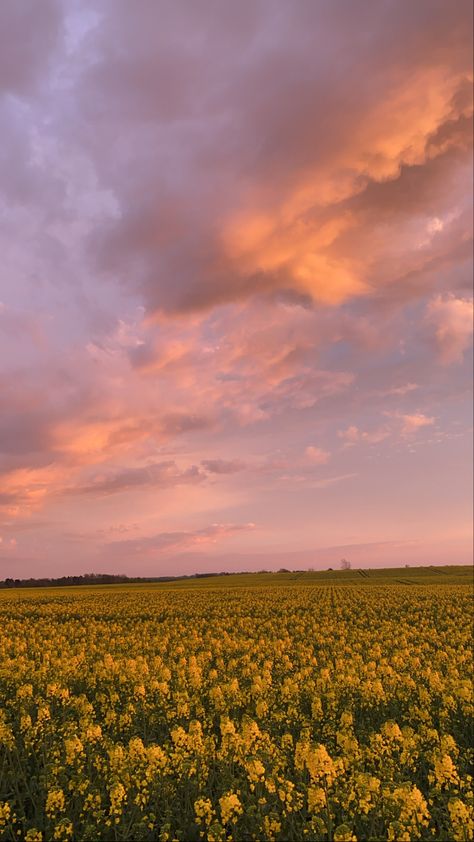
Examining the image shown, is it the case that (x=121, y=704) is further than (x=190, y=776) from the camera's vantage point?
Yes

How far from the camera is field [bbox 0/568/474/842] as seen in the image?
660 centimetres

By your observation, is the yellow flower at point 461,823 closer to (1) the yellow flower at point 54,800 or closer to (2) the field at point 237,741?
(2) the field at point 237,741

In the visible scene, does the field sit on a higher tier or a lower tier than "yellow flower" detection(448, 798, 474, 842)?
lower

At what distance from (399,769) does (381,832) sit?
5.49 ft

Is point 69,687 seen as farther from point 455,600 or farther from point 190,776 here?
point 455,600

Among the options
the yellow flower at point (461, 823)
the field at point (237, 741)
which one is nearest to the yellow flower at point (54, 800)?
the field at point (237, 741)

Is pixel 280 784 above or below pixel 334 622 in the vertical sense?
above

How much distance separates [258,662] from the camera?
16.1 m

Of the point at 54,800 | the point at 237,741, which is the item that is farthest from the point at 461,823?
the point at 54,800

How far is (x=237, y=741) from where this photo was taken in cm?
790

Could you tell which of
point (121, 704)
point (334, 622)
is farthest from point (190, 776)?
point (334, 622)

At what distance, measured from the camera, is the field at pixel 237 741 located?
660cm

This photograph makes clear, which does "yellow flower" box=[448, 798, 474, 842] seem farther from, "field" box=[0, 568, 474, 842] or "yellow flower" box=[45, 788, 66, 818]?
"yellow flower" box=[45, 788, 66, 818]

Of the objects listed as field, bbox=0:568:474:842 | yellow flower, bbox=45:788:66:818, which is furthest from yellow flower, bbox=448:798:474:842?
yellow flower, bbox=45:788:66:818
